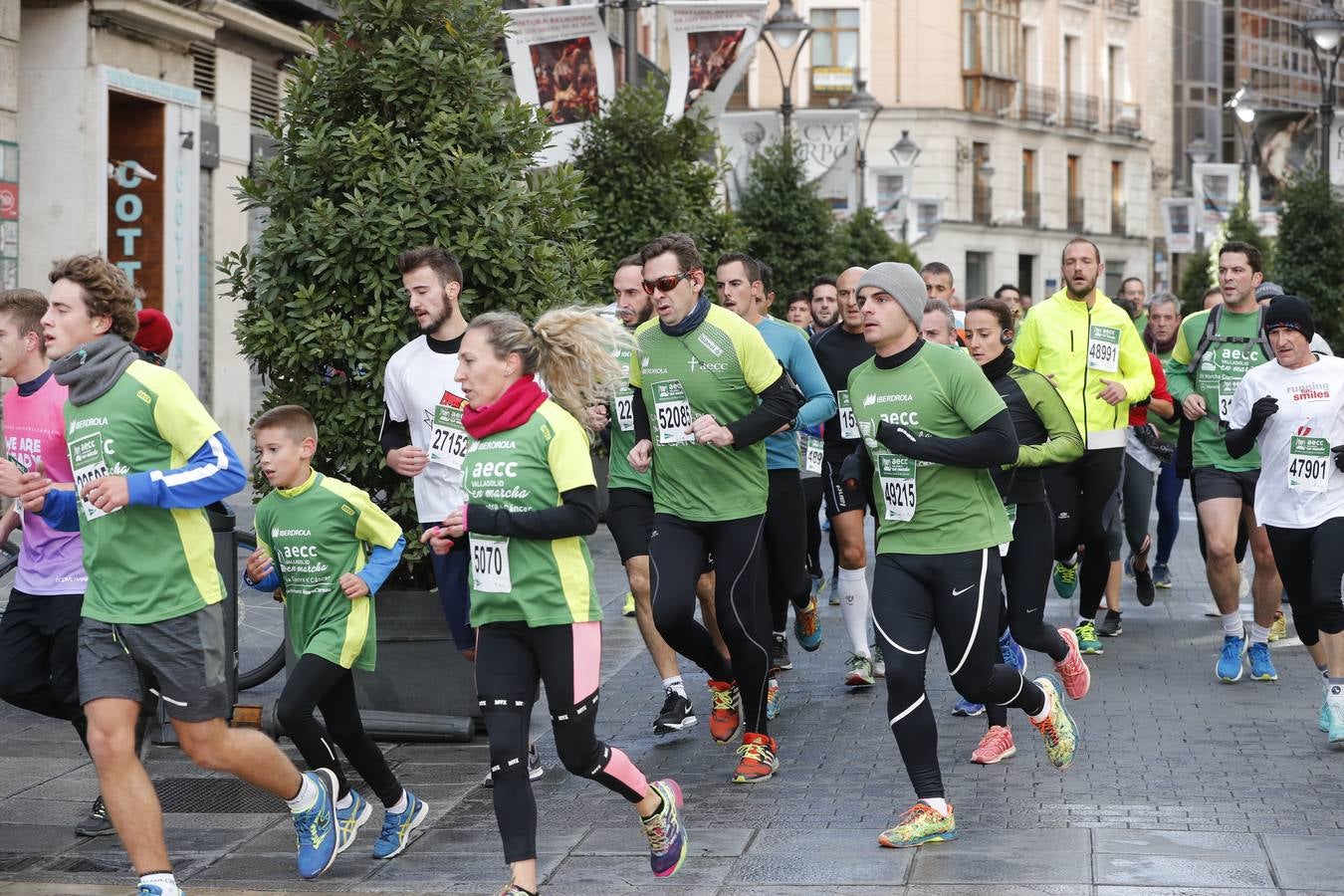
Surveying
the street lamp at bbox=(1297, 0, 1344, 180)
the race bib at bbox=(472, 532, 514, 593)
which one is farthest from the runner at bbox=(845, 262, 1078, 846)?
the street lamp at bbox=(1297, 0, 1344, 180)

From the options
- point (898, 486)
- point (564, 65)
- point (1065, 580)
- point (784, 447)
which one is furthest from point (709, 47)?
point (898, 486)

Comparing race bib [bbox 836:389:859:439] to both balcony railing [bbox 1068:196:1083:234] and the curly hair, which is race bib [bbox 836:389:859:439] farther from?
balcony railing [bbox 1068:196:1083:234]

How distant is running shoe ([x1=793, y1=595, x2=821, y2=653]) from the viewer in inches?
388

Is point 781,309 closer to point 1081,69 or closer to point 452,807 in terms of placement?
point 452,807

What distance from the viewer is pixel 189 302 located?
754 inches

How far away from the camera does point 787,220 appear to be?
25719 millimetres

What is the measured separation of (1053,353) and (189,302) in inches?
435

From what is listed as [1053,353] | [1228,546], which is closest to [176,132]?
[1053,353]

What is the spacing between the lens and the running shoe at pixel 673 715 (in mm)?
8203

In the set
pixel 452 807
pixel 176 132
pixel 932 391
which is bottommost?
pixel 452 807

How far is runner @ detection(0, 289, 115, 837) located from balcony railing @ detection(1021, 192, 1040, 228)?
57777 mm

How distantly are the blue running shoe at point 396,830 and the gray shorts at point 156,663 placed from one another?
0.88 meters

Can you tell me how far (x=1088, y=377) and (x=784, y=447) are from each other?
2.45 m

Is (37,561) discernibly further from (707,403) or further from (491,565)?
(707,403)
